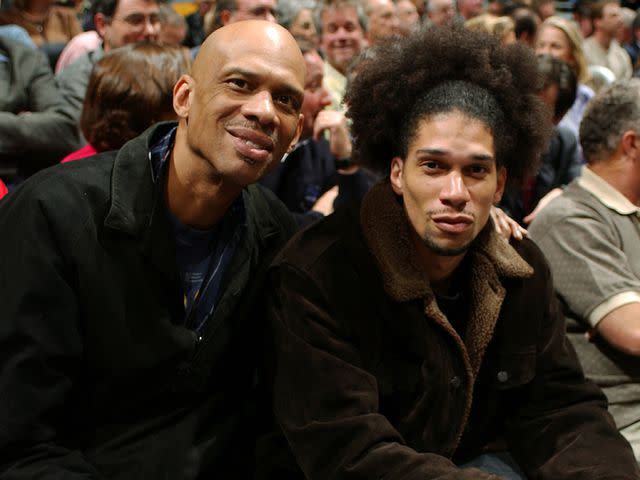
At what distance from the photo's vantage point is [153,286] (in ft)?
6.25

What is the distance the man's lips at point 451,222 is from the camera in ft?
6.44

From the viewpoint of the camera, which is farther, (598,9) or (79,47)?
(598,9)

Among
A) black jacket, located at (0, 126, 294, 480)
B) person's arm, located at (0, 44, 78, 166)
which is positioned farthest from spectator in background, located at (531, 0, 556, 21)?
black jacket, located at (0, 126, 294, 480)

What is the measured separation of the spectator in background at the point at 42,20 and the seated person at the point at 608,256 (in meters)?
3.33

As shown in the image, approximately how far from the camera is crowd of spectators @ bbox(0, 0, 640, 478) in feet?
7.13

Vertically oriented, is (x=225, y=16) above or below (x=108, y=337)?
below

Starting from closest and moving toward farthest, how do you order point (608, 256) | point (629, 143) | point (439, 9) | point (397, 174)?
point (397, 174)
point (608, 256)
point (629, 143)
point (439, 9)

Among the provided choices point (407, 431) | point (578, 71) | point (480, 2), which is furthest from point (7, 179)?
point (480, 2)

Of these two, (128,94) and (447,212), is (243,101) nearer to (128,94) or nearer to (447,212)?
(447,212)

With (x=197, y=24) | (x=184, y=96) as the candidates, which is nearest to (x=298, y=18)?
(x=197, y=24)

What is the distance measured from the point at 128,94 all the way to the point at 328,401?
1198 millimetres

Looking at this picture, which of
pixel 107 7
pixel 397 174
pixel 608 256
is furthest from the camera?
pixel 107 7

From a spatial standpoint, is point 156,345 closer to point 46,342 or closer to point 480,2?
point 46,342

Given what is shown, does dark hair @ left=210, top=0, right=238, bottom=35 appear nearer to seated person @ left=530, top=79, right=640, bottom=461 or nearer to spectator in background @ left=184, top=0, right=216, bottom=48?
spectator in background @ left=184, top=0, right=216, bottom=48
